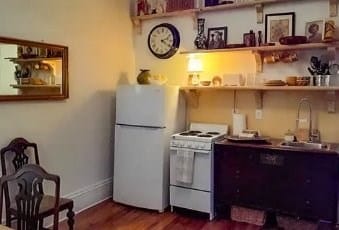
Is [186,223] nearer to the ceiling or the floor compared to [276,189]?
nearer to the floor

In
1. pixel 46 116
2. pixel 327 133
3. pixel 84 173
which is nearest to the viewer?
pixel 46 116

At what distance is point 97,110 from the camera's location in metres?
4.16

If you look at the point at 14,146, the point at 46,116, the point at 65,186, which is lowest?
the point at 65,186

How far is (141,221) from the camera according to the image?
12.2 ft

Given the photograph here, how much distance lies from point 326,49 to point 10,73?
310 cm

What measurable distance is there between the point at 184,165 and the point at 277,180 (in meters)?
0.98

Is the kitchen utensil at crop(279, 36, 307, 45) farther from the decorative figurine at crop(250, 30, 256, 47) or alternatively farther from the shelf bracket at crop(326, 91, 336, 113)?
the shelf bracket at crop(326, 91, 336, 113)

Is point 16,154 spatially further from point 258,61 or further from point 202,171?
point 258,61

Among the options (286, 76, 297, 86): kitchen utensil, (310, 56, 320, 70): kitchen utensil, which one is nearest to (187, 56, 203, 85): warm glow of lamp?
(286, 76, 297, 86): kitchen utensil

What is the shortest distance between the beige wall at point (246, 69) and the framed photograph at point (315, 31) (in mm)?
64

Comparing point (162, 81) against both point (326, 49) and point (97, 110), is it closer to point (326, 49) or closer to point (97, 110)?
point (97, 110)

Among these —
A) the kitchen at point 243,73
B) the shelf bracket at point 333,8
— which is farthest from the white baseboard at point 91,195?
the shelf bracket at point 333,8

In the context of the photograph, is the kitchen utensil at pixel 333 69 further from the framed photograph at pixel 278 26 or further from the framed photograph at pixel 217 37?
the framed photograph at pixel 217 37

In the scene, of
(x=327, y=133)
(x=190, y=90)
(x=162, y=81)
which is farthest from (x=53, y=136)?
(x=327, y=133)
